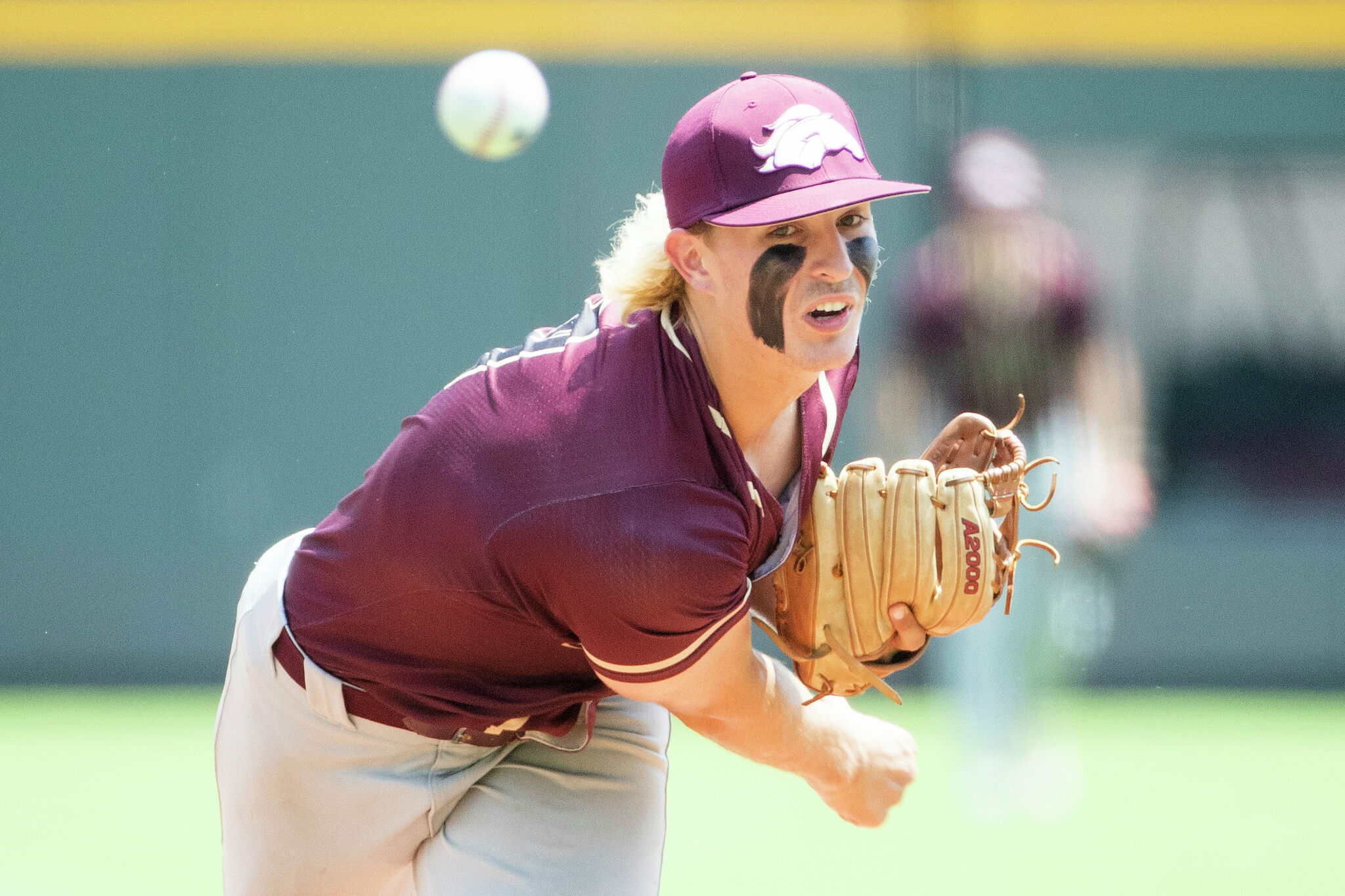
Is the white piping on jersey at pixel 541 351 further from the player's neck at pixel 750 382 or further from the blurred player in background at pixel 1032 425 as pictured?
the blurred player in background at pixel 1032 425

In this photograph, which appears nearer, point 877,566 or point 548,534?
point 548,534

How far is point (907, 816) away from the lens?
4.81 m

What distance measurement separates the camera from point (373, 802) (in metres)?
2.52

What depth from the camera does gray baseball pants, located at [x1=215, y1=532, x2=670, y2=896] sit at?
2.47 meters

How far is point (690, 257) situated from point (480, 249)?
15.2 feet

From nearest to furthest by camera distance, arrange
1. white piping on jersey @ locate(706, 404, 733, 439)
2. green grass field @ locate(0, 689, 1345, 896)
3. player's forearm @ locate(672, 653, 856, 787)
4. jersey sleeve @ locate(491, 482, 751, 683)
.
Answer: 1. jersey sleeve @ locate(491, 482, 751, 683)
2. white piping on jersey @ locate(706, 404, 733, 439)
3. player's forearm @ locate(672, 653, 856, 787)
4. green grass field @ locate(0, 689, 1345, 896)

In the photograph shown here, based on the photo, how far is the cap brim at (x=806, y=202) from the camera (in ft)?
6.80

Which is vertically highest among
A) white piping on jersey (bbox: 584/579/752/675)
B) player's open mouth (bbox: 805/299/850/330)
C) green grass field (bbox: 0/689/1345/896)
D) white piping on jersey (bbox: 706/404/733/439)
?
player's open mouth (bbox: 805/299/850/330)

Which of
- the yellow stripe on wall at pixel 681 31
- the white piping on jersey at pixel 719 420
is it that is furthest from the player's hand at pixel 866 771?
the yellow stripe on wall at pixel 681 31

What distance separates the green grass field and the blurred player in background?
0.15m

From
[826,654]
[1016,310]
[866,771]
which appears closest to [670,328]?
[826,654]

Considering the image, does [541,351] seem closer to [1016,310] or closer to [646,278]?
[646,278]

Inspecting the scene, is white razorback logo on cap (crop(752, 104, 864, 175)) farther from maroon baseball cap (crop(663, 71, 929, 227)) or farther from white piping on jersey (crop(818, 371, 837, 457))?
white piping on jersey (crop(818, 371, 837, 457))

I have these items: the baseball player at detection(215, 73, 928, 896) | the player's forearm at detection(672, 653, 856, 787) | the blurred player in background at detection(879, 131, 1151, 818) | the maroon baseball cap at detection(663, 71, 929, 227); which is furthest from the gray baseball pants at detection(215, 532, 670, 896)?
the blurred player in background at detection(879, 131, 1151, 818)
